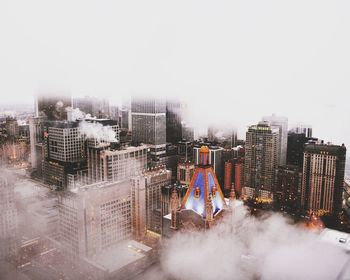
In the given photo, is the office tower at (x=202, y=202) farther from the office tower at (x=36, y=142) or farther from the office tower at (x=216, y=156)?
the office tower at (x=216, y=156)

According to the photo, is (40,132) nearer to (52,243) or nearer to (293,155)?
(52,243)

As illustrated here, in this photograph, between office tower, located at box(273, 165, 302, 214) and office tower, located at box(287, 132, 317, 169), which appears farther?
office tower, located at box(287, 132, 317, 169)

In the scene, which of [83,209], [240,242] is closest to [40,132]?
[83,209]

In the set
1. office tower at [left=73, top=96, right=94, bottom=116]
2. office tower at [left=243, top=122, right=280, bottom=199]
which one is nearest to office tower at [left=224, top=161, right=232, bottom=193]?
office tower at [left=243, top=122, right=280, bottom=199]

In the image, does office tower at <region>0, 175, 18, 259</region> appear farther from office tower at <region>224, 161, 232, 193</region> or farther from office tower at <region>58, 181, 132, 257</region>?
office tower at <region>224, 161, 232, 193</region>

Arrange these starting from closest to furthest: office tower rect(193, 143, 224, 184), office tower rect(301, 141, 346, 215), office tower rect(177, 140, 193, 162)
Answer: office tower rect(301, 141, 346, 215), office tower rect(193, 143, 224, 184), office tower rect(177, 140, 193, 162)
